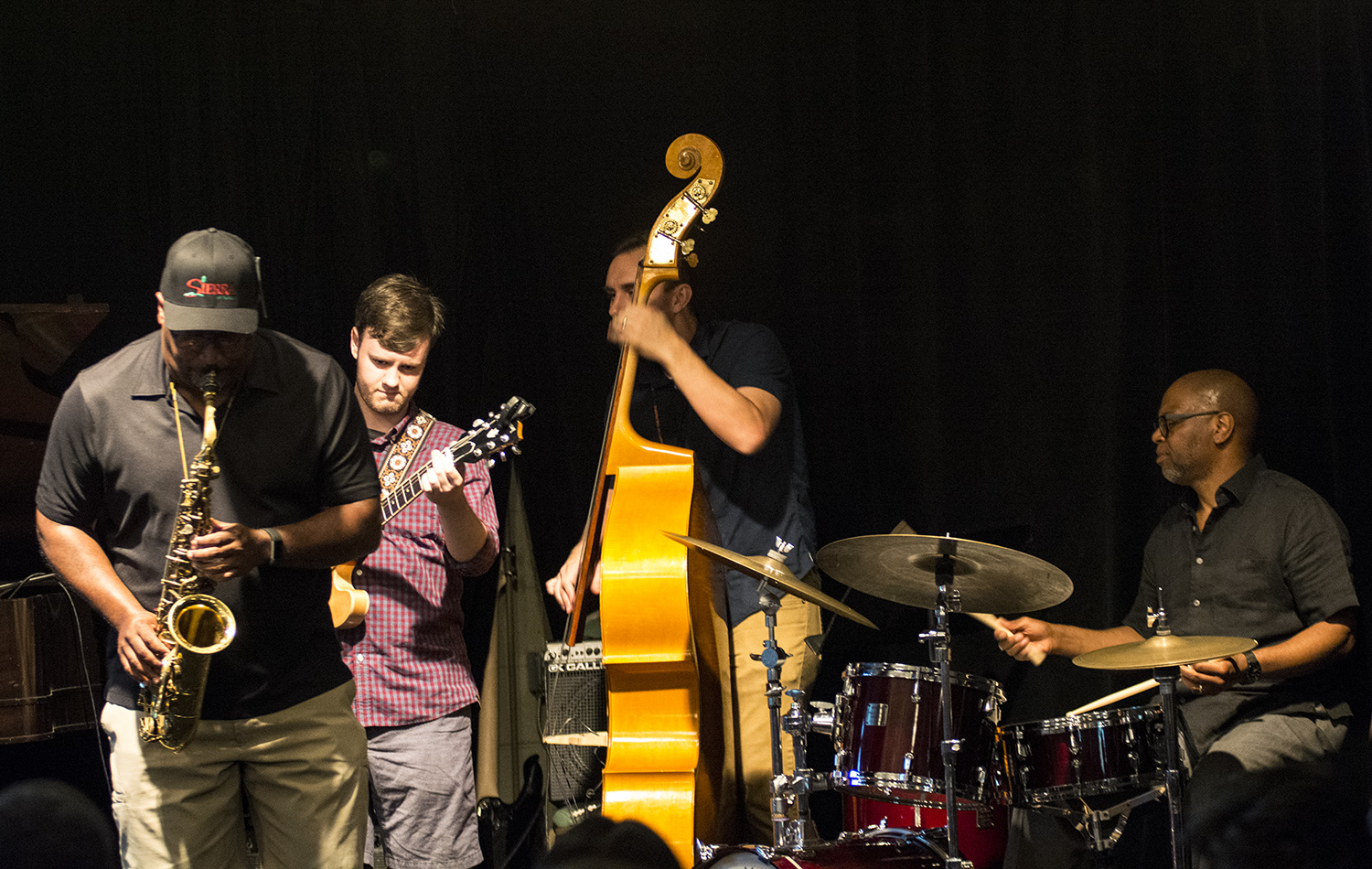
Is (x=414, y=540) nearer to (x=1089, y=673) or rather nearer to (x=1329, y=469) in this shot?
(x=1089, y=673)

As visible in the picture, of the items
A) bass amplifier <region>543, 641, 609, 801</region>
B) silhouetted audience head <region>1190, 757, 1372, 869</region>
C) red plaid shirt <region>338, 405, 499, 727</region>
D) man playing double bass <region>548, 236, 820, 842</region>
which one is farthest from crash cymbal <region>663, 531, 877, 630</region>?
silhouetted audience head <region>1190, 757, 1372, 869</region>

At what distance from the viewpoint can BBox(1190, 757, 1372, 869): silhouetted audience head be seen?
1400 mm

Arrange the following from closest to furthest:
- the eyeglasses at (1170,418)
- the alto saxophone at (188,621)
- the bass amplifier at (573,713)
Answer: the alto saxophone at (188,621) → the eyeglasses at (1170,418) → the bass amplifier at (573,713)

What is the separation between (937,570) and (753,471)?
23.1 inches

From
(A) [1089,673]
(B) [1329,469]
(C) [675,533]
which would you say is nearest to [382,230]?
(C) [675,533]

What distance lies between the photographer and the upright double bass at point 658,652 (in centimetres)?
302

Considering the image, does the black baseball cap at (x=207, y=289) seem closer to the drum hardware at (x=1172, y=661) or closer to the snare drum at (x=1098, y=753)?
Result: the drum hardware at (x=1172, y=661)

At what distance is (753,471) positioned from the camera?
11.8 feet

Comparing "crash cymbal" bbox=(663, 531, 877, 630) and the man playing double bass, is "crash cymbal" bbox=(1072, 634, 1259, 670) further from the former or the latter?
the man playing double bass

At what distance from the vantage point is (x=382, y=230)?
171 inches

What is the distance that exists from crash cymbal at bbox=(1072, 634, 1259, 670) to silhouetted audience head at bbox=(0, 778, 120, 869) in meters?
2.36

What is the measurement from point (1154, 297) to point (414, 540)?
2.39 metres

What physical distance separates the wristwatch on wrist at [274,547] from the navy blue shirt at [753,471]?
1.36m

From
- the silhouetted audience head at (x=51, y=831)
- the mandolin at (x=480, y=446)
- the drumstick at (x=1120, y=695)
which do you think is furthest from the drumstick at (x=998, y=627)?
the silhouetted audience head at (x=51, y=831)
